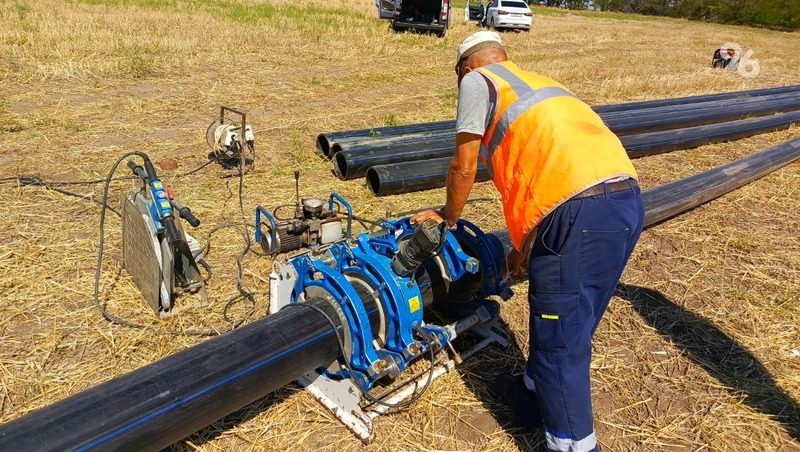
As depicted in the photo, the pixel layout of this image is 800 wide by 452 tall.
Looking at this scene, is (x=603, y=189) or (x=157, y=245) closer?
(x=603, y=189)

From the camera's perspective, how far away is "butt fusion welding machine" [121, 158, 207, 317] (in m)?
3.24

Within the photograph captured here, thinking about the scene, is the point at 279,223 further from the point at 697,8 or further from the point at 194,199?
the point at 697,8

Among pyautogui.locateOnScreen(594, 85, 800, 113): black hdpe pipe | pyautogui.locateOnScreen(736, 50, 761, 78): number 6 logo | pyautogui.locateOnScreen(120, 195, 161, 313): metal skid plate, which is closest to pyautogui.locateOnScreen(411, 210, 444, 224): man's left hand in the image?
pyautogui.locateOnScreen(120, 195, 161, 313): metal skid plate

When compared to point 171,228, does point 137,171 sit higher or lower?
higher

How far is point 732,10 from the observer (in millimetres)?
39156

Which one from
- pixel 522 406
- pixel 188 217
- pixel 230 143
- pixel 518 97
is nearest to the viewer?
pixel 518 97

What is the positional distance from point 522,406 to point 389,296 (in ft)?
3.30

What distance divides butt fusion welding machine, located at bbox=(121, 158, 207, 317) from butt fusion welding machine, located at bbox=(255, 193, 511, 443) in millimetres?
734

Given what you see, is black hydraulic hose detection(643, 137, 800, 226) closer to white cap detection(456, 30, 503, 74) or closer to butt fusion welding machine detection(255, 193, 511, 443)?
butt fusion welding machine detection(255, 193, 511, 443)

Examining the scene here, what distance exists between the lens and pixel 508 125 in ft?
8.06

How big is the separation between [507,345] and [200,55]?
10.2m

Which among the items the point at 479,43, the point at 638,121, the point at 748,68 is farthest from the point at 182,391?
the point at 748,68

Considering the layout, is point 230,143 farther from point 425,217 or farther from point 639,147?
point 639,147

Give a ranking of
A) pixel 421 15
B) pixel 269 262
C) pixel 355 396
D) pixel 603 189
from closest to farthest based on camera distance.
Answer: pixel 603 189, pixel 355 396, pixel 269 262, pixel 421 15
